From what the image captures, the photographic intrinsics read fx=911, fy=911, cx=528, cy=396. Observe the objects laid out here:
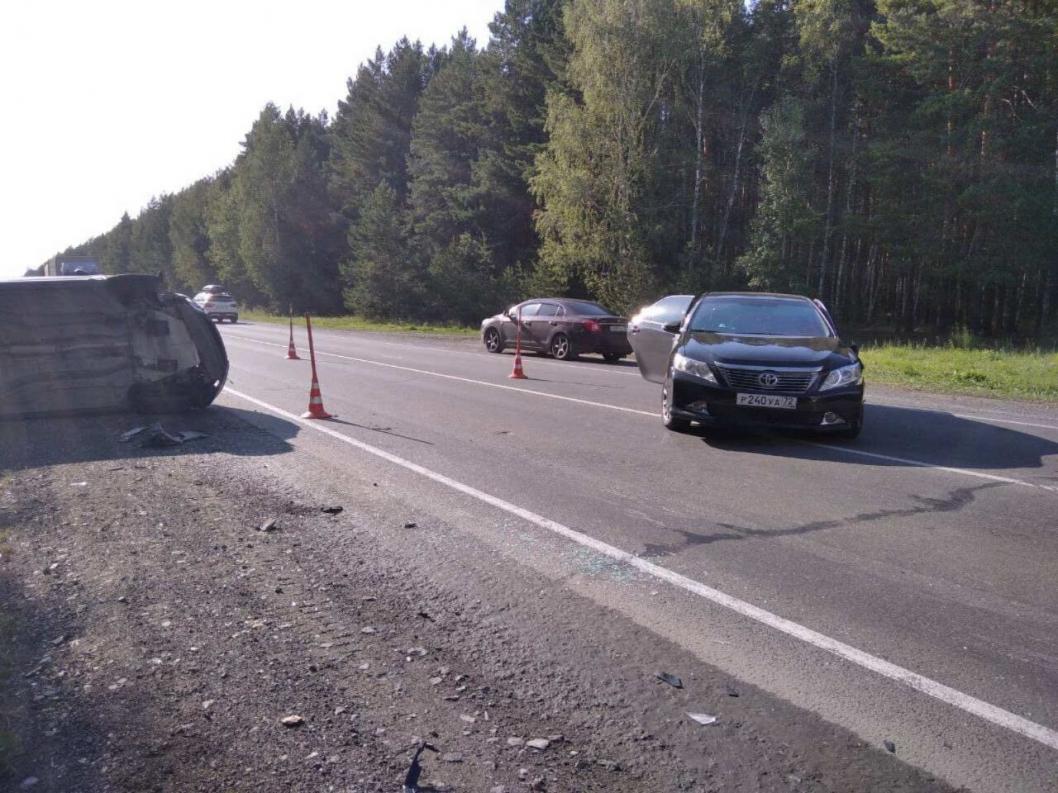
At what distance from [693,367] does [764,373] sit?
79 cm

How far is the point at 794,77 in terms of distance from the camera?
36781 mm

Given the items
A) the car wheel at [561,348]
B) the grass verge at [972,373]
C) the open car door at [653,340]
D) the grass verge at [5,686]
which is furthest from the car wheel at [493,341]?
the grass verge at [5,686]

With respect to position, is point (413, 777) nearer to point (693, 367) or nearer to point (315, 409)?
point (693, 367)

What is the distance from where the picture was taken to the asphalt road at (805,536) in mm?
3797

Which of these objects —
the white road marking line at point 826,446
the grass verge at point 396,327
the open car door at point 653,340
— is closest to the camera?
the white road marking line at point 826,446

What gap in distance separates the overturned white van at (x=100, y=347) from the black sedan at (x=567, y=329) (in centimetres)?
1183

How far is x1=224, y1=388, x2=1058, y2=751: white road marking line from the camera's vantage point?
3.58 meters

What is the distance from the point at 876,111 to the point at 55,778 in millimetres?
38232

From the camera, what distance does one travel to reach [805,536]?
241 inches

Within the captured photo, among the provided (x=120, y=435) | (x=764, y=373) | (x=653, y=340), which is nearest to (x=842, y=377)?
(x=764, y=373)

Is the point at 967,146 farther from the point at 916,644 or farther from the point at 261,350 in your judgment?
the point at 916,644

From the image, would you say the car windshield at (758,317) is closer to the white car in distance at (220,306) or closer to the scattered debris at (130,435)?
the scattered debris at (130,435)

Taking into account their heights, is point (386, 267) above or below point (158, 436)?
above

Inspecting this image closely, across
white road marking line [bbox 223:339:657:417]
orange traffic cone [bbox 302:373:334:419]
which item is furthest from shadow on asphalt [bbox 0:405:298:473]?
white road marking line [bbox 223:339:657:417]
